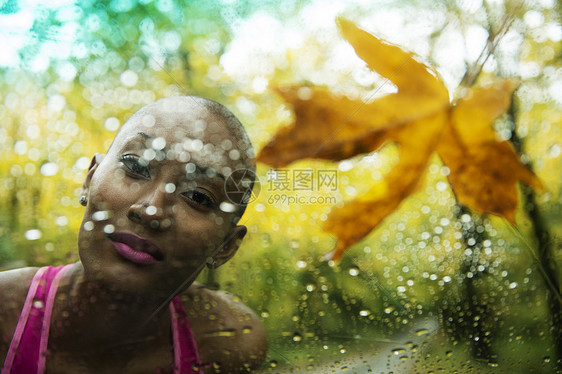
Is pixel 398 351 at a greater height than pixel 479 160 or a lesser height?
lesser

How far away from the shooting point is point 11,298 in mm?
204

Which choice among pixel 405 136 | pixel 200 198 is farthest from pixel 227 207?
pixel 405 136

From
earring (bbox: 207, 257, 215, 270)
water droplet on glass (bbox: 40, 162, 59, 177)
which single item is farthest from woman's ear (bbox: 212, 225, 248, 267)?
water droplet on glass (bbox: 40, 162, 59, 177)

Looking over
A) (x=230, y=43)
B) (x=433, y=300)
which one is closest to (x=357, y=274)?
(x=433, y=300)

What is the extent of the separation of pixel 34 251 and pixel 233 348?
117 mm

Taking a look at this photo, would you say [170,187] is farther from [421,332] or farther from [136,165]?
[421,332]

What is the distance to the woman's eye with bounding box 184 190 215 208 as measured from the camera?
0.61 ft

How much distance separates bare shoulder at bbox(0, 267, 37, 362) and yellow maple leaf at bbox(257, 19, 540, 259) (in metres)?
0.15

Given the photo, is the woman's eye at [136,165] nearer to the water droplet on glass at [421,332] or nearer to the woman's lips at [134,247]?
the woman's lips at [134,247]

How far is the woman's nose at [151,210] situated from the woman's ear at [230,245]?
0.03 meters

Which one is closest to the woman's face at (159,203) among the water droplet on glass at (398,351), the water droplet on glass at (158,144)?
the water droplet on glass at (158,144)

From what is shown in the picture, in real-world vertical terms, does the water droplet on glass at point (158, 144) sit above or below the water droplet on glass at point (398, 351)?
above

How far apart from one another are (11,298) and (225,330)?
0.11m

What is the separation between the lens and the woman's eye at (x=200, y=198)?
0.61 ft
